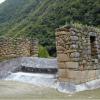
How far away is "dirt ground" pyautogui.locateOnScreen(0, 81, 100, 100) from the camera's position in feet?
34.7

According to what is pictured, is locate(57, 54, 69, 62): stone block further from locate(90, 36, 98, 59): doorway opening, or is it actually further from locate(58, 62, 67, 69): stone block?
locate(90, 36, 98, 59): doorway opening

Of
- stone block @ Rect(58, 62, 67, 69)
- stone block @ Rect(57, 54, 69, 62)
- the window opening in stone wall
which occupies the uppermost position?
the window opening in stone wall

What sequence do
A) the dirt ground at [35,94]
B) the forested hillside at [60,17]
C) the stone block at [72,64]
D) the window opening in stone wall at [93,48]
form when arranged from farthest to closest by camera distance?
the forested hillside at [60,17], the window opening in stone wall at [93,48], the stone block at [72,64], the dirt ground at [35,94]

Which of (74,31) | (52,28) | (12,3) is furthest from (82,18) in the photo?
(12,3)

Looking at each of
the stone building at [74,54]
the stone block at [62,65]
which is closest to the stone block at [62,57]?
the stone building at [74,54]

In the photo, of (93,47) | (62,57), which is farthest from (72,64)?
(93,47)

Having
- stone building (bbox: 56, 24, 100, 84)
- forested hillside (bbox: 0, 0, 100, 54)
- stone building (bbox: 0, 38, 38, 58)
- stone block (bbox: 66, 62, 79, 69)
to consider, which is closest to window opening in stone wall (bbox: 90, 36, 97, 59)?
Answer: stone building (bbox: 56, 24, 100, 84)

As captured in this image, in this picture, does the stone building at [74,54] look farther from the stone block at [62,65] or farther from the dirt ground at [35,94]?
the dirt ground at [35,94]

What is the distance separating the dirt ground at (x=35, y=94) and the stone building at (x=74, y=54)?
0.65 metres

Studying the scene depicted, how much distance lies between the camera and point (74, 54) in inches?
465

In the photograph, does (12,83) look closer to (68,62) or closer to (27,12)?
(68,62)

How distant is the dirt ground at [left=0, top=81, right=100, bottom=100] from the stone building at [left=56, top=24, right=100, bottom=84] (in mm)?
647

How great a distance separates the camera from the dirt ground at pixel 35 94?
10.6m

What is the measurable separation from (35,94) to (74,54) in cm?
195
